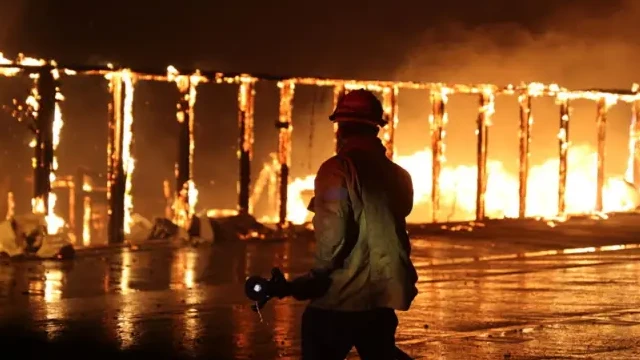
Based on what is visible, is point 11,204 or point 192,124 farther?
point 11,204

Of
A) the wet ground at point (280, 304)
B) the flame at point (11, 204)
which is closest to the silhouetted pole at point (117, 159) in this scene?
the wet ground at point (280, 304)

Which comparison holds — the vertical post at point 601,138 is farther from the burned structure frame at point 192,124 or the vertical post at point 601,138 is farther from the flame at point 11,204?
the flame at point 11,204

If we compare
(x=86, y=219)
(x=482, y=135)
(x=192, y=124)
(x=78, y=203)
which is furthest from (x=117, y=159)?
(x=78, y=203)

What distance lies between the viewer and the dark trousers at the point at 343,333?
16.3 ft

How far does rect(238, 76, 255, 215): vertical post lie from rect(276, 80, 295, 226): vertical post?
0.48 m

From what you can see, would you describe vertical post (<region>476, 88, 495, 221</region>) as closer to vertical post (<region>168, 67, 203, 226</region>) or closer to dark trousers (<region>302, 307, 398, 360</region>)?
vertical post (<region>168, 67, 203, 226</region>)

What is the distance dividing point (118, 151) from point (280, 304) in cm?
619

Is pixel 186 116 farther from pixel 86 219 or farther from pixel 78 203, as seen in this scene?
pixel 78 203

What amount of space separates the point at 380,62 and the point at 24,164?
283 inches

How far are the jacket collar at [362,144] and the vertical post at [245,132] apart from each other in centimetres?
1209

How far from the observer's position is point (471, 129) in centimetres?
2622

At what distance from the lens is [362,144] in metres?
5.05

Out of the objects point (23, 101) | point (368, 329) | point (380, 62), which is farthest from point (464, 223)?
point (368, 329)

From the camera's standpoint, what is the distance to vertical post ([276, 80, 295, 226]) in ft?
57.9
